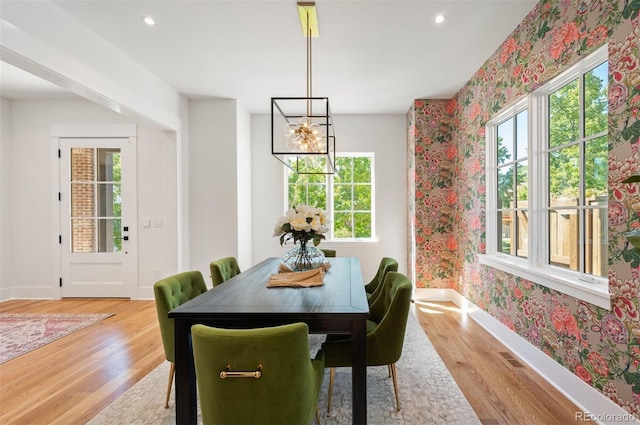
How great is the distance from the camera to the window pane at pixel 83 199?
173 inches

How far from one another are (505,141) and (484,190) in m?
0.55

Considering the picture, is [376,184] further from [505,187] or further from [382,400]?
[382,400]

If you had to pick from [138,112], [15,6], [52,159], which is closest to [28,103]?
[52,159]

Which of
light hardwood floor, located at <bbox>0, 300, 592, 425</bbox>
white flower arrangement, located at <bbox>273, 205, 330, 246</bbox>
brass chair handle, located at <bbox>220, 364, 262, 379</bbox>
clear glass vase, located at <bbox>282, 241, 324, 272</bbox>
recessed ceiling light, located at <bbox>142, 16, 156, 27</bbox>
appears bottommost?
light hardwood floor, located at <bbox>0, 300, 592, 425</bbox>

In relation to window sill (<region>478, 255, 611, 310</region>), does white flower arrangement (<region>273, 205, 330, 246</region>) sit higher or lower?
higher

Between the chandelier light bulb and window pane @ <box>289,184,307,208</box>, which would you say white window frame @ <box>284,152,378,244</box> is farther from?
the chandelier light bulb

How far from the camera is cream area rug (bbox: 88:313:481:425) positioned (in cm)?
182

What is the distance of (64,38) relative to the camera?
8.05 ft

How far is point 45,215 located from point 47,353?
2.55 m

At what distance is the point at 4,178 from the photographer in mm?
4363

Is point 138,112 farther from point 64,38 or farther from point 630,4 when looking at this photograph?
point 630,4

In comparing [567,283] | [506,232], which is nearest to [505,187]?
[506,232]

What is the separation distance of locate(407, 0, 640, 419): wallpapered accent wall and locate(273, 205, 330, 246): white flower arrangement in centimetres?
170

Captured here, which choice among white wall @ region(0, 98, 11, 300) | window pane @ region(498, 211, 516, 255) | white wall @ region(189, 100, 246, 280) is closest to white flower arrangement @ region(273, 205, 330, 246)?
window pane @ region(498, 211, 516, 255)
